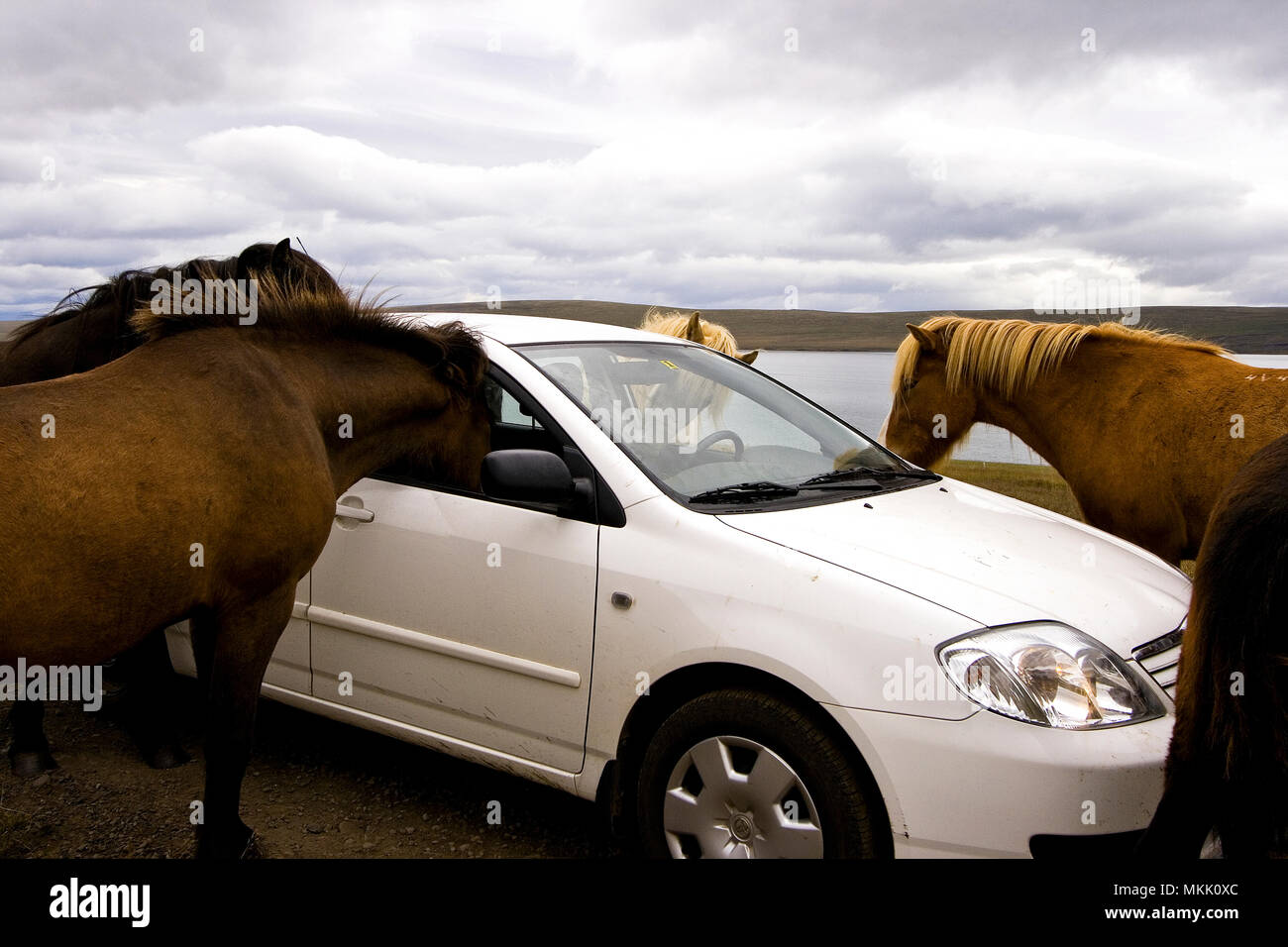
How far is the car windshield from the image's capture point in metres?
3.19

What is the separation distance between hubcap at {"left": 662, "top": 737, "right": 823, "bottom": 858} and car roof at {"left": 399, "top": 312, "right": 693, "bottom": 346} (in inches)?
70.6

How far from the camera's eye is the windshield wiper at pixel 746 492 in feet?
9.95

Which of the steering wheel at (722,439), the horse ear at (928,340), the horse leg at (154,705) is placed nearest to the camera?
the steering wheel at (722,439)

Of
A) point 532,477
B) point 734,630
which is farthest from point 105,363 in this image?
point 734,630

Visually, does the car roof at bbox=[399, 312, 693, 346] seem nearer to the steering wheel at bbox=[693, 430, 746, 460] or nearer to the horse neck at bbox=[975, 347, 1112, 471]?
the steering wheel at bbox=[693, 430, 746, 460]

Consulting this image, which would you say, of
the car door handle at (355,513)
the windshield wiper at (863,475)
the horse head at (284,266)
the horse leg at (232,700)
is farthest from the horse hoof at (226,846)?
the windshield wiper at (863,475)

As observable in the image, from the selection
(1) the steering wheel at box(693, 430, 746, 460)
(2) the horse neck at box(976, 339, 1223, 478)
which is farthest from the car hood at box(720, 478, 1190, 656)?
(2) the horse neck at box(976, 339, 1223, 478)

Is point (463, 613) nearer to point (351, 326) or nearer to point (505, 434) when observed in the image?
point (505, 434)

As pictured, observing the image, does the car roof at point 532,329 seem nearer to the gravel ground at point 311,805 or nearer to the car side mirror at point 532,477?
the car side mirror at point 532,477

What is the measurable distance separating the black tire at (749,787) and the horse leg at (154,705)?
2.44 metres

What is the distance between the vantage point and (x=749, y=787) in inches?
100

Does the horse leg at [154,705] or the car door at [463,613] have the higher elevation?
the car door at [463,613]

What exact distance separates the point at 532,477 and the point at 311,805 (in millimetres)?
1742
